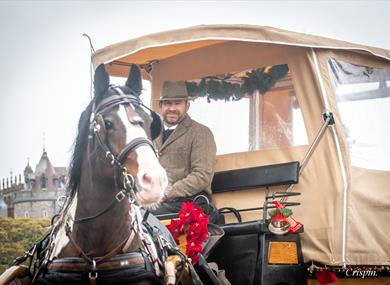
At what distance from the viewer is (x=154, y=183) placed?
11.0 ft

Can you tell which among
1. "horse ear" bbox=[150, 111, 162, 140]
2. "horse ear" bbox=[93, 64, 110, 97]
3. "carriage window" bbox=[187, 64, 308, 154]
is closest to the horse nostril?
"horse ear" bbox=[150, 111, 162, 140]

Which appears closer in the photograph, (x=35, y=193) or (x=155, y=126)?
(x=155, y=126)

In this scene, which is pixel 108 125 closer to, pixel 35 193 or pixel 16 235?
pixel 16 235

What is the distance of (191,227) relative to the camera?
14.9ft

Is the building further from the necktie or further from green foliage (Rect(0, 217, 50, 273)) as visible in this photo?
the necktie

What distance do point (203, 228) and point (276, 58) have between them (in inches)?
63.4

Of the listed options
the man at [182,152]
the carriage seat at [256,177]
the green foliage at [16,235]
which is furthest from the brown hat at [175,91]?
the green foliage at [16,235]

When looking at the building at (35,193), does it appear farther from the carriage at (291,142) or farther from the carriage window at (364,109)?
the carriage window at (364,109)

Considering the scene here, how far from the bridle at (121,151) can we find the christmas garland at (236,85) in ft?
6.26

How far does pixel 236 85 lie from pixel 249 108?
23cm

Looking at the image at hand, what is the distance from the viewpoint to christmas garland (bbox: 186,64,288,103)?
5438 millimetres

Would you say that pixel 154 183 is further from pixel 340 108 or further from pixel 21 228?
pixel 21 228

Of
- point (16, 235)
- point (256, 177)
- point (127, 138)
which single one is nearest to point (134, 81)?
point (127, 138)

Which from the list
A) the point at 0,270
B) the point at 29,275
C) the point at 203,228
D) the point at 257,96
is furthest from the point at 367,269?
the point at 0,270
